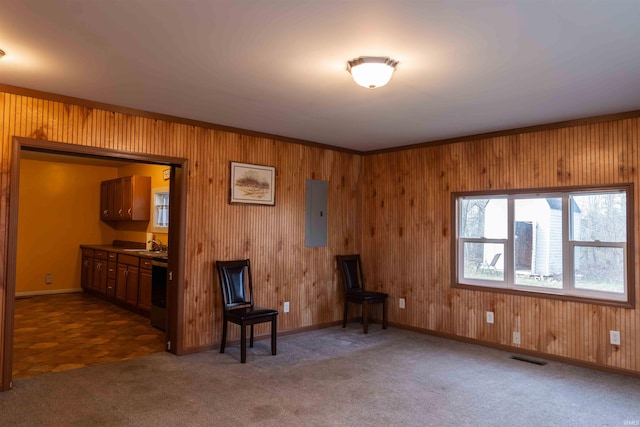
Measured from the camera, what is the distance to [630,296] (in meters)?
4.11

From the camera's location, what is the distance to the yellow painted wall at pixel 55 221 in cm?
809

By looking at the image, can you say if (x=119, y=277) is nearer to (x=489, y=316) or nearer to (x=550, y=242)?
(x=489, y=316)

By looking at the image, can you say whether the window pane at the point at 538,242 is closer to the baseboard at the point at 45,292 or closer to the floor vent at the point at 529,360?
Result: the floor vent at the point at 529,360

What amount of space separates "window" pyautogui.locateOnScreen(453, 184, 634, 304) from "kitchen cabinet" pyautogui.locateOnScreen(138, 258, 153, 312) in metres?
4.20

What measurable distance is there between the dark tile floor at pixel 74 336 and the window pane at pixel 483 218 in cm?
389

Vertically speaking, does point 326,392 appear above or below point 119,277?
below

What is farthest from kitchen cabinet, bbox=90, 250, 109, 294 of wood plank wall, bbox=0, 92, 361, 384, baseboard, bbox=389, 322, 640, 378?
baseboard, bbox=389, 322, 640, 378

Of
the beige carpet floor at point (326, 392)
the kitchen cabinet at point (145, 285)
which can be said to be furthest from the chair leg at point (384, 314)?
the kitchen cabinet at point (145, 285)

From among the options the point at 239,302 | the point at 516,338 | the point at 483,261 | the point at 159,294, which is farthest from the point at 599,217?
the point at 159,294

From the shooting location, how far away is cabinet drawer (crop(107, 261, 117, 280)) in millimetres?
7229

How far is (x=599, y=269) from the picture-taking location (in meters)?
4.38

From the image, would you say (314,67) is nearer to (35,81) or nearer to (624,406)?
(35,81)

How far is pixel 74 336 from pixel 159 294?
3.46ft

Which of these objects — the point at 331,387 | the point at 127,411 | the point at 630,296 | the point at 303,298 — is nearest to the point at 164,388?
the point at 127,411
